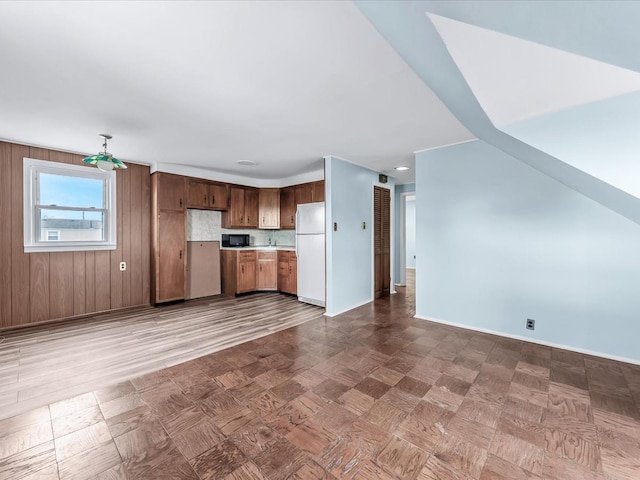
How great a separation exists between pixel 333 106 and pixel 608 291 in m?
3.29

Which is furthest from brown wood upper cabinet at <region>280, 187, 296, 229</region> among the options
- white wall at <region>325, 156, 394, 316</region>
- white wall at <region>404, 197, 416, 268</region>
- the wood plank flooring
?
white wall at <region>404, 197, 416, 268</region>

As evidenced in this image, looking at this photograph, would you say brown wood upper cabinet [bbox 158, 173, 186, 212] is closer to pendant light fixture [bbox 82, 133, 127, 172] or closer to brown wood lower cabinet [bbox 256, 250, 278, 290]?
pendant light fixture [bbox 82, 133, 127, 172]

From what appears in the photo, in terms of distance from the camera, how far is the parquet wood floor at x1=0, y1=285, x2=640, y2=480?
149 centimetres

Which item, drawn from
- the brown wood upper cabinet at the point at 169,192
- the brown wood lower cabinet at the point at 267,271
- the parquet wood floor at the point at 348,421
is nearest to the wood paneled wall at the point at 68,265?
the brown wood upper cabinet at the point at 169,192

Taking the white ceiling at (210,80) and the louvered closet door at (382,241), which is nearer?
the white ceiling at (210,80)

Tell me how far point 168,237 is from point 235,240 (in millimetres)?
1431

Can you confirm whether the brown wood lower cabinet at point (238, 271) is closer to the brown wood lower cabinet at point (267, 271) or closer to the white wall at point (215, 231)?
the brown wood lower cabinet at point (267, 271)

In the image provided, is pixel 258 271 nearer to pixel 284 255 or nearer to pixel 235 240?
pixel 284 255

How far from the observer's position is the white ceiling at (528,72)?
Result: 1.42 meters

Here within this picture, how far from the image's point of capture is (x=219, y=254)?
5.82 m

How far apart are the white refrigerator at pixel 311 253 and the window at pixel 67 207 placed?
3.13m

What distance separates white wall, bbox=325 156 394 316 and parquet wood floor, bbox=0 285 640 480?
151 cm

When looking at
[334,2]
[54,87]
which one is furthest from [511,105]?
[54,87]

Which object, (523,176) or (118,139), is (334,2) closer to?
(523,176)
